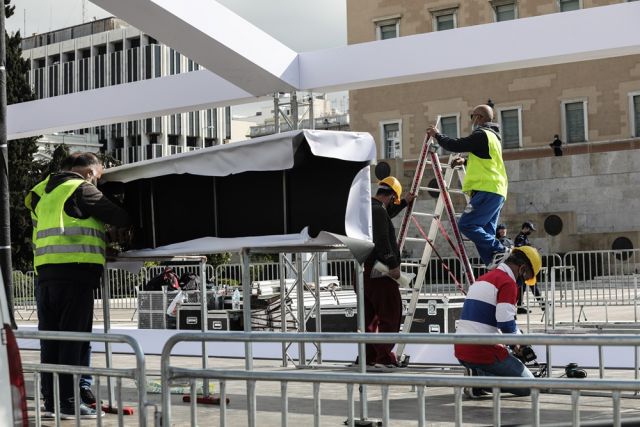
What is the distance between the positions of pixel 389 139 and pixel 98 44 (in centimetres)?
5590

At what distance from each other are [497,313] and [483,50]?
4.89m

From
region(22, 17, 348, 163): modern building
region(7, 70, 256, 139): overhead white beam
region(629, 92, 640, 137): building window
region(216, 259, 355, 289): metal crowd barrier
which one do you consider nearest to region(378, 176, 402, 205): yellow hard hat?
region(7, 70, 256, 139): overhead white beam

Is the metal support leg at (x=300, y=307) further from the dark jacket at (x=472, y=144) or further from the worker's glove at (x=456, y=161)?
the dark jacket at (x=472, y=144)

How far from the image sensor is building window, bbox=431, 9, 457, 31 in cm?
5375

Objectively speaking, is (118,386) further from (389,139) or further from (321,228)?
(389,139)

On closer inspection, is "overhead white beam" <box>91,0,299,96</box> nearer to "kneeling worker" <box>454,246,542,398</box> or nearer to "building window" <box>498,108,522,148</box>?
"kneeling worker" <box>454,246,542,398</box>

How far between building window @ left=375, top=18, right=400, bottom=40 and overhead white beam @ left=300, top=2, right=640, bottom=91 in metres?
41.6

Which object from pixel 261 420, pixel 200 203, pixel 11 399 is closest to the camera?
pixel 11 399

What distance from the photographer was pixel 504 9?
5256cm

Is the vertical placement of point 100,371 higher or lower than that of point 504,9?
lower

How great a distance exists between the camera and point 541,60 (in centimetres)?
1316

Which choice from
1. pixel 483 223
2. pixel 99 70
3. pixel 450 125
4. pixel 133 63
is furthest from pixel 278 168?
pixel 99 70

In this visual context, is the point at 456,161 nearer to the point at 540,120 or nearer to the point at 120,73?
the point at 540,120

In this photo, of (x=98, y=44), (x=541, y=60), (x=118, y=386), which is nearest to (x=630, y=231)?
(x=541, y=60)
